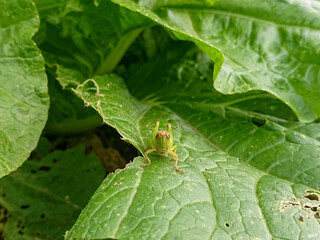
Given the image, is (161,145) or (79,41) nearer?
(161,145)

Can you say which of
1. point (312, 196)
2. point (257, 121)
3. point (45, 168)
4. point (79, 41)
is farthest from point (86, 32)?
point (312, 196)

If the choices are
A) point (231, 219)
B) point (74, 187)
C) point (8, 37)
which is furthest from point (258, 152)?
point (8, 37)

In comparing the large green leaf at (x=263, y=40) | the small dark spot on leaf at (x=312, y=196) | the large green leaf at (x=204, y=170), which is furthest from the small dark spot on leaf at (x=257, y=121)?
the small dark spot on leaf at (x=312, y=196)

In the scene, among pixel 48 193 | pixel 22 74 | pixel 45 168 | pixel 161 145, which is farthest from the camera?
pixel 45 168

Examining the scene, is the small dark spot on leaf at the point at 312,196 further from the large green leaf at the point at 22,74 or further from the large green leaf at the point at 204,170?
the large green leaf at the point at 22,74

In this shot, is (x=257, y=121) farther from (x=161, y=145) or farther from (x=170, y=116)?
(x=161, y=145)

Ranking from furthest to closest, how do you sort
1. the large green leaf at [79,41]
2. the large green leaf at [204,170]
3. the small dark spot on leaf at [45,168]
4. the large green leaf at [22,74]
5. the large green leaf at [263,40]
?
the small dark spot on leaf at [45,168]
the large green leaf at [79,41]
the large green leaf at [263,40]
the large green leaf at [22,74]
the large green leaf at [204,170]

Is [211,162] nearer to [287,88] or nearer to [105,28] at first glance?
[287,88]
